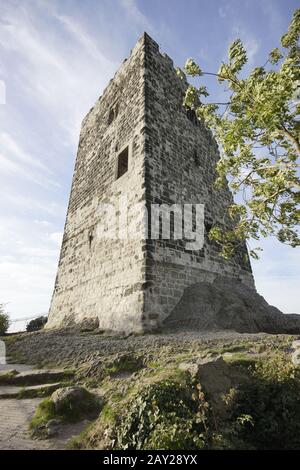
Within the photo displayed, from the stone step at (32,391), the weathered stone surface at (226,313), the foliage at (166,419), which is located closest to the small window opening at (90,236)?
the weathered stone surface at (226,313)

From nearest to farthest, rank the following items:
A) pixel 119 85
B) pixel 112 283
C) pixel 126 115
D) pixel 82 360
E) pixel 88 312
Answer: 1. pixel 82 360
2. pixel 112 283
3. pixel 88 312
4. pixel 126 115
5. pixel 119 85

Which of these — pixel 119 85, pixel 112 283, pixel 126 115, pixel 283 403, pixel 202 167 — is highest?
pixel 119 85

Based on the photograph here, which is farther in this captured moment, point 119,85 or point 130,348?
point 119,85

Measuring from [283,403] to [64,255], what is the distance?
33.9ft

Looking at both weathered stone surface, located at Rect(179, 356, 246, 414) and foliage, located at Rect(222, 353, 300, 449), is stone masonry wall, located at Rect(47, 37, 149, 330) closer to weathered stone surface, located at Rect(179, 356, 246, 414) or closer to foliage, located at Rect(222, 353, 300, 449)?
weathered stone surface, located at Rect(179, 356, 246, 414)

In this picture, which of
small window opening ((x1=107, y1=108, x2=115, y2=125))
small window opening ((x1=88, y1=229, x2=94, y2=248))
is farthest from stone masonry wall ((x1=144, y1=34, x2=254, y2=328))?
small window opening ((x1=88, y1=229, x2=94, y2=248))

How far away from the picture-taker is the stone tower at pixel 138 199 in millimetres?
7746

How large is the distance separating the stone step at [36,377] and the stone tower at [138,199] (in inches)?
98.4

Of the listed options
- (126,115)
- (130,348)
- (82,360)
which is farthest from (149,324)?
(126,115)

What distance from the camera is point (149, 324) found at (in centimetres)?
694

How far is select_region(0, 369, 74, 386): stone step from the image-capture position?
15.0 feet

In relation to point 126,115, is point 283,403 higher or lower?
lower
